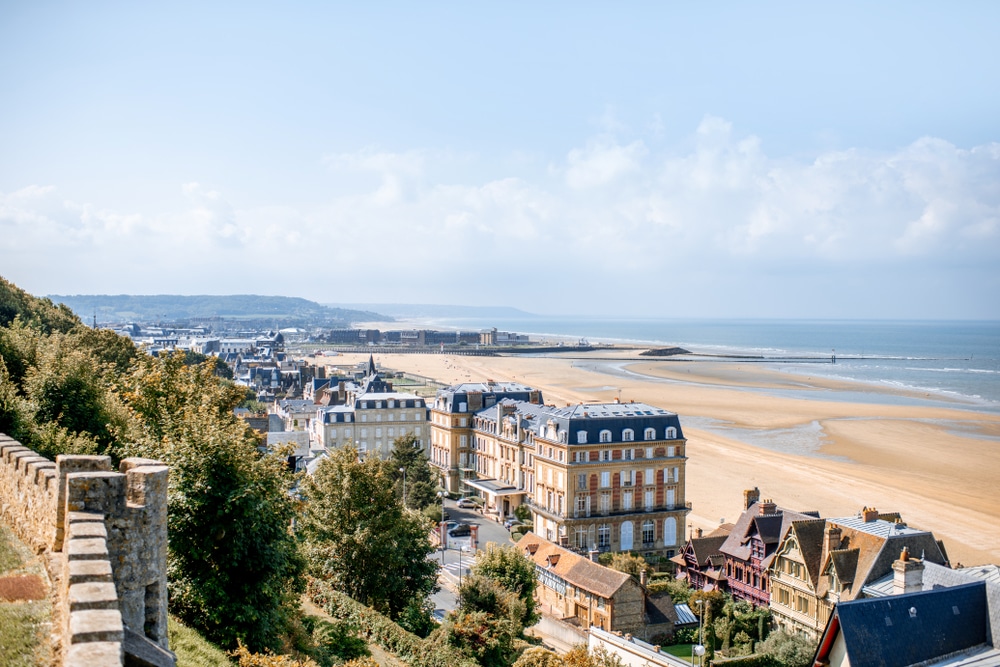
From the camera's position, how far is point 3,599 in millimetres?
10242

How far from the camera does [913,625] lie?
69.6 feet

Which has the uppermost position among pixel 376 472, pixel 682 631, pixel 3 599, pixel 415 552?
pixel 3 599

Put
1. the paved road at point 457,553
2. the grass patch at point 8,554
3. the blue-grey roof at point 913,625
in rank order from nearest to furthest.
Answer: the grass patch at point 8,554, the blue-grey roof at point 913,625, the paved road at point 457,553

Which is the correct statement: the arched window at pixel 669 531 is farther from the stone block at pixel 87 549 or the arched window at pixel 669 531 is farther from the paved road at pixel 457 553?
the stone block at pixel 87 549

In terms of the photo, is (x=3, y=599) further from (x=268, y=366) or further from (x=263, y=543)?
(x=268, y=366)

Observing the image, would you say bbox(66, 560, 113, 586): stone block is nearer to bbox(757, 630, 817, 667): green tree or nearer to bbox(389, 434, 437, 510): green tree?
bbox(757, 630, 817, 667): green tree

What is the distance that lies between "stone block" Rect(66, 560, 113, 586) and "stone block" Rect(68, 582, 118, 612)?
16 cm

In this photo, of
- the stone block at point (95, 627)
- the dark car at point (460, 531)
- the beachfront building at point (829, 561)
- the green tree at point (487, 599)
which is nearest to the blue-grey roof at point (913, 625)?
the beachfront building at point (829, 561)

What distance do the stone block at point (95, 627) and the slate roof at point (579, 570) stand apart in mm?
28798

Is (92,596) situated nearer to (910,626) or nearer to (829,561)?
(910,626)

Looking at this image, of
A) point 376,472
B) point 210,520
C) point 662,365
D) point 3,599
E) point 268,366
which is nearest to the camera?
point 3,599

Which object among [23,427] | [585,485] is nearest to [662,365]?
[585,485]

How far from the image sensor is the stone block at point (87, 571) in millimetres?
8375

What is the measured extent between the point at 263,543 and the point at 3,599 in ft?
27.4
